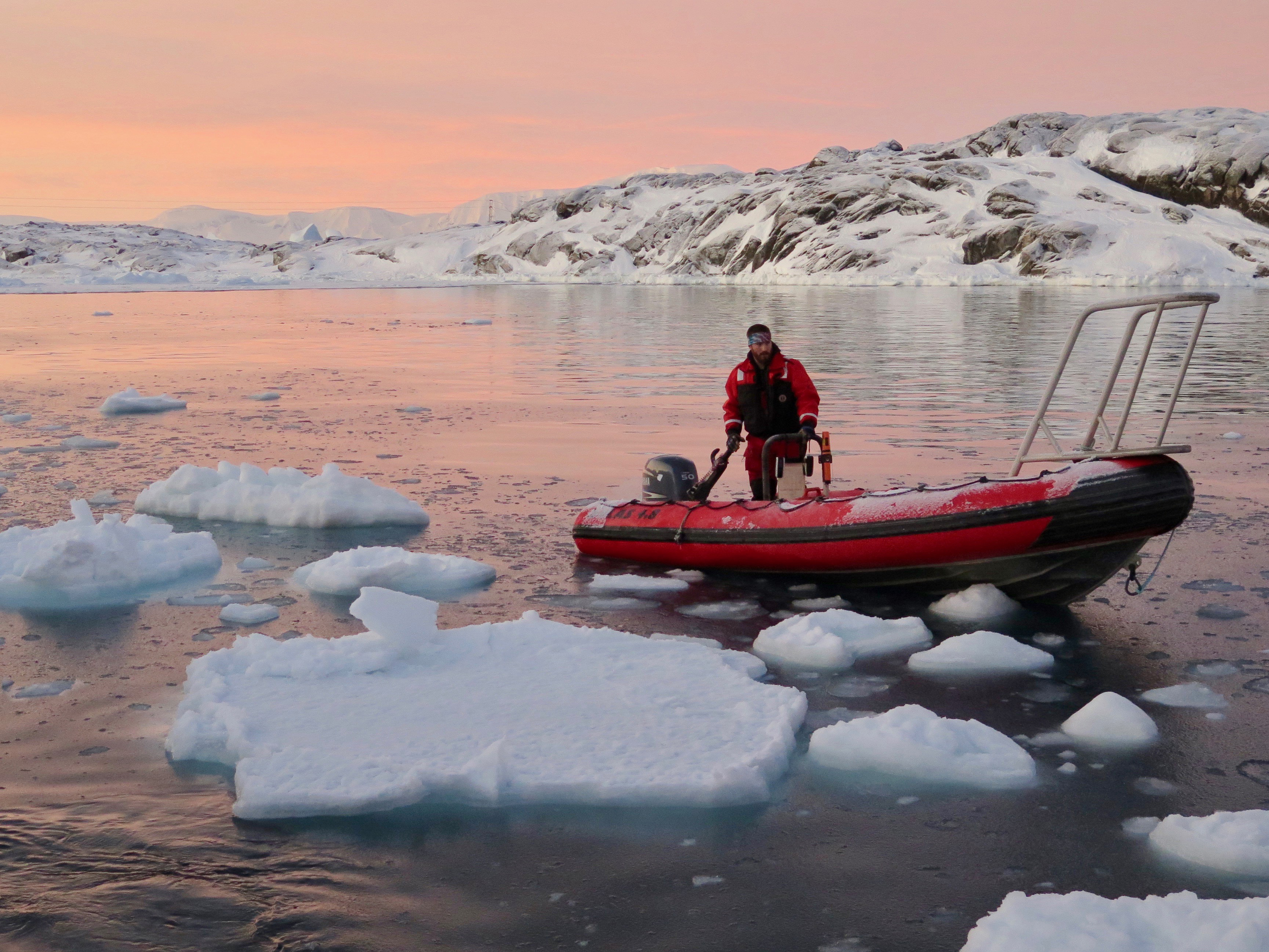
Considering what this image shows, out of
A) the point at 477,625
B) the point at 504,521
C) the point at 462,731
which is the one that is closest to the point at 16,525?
the point at 504,521

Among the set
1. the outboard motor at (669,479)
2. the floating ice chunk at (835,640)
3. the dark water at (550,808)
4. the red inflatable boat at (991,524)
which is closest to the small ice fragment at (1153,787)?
the dark water at (550,808)

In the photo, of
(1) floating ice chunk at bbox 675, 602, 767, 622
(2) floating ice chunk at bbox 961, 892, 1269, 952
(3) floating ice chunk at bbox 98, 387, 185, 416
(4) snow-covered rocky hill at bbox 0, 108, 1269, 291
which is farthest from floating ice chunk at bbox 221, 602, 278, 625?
(4) snow-covered rocky hill at bbox 0, 108, 1269, 291

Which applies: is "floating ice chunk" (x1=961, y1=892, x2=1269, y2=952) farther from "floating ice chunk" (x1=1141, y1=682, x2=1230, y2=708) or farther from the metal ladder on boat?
the metal ladder on boat

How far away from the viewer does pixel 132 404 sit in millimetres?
13398

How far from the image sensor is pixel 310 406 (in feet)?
47.4

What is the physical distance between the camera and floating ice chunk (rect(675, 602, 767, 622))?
20.1 feet

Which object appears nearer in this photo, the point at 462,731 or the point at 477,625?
the point at 462,731

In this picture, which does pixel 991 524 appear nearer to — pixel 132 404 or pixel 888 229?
pixel 132 404

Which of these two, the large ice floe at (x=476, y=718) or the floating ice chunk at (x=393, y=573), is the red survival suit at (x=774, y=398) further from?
the large ice floe at (x=476, y=718)

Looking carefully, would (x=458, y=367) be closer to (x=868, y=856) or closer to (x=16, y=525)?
(x=16, y=525)

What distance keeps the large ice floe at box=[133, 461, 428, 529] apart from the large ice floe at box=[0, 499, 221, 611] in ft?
4.08

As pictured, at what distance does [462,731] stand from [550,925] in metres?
1.27

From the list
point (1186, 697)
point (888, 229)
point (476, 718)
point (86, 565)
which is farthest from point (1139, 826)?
point (888, 229)

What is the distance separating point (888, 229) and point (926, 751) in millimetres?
101351
